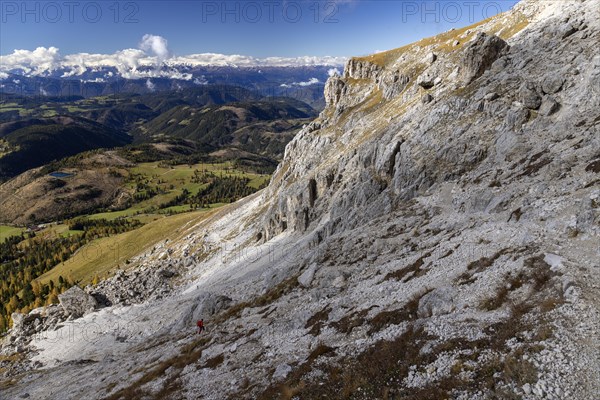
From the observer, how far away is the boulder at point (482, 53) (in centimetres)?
7412

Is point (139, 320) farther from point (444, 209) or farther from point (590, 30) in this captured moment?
point (590, 30)

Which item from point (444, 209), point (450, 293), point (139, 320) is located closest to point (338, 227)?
point (444, 209)

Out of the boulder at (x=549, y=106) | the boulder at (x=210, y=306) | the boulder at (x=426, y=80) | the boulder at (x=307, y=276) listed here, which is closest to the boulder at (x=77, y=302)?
the boulder at (x=210, y=306)

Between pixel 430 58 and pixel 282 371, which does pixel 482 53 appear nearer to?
pixel 430 58

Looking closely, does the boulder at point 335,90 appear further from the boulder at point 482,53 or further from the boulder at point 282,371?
the boulder at point 282,371

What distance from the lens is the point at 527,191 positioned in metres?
39.6

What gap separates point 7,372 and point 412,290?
3175 inches

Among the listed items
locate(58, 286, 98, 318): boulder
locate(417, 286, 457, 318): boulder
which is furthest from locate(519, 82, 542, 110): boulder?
locate(58, 286, 98, 318): boulder

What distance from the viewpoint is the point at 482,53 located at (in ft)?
244

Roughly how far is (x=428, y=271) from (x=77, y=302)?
96.3 meters

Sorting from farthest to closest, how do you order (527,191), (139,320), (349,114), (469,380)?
(349,114), (139,320), (527,191), (469,380)

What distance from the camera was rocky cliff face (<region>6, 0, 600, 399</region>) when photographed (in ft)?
71.1

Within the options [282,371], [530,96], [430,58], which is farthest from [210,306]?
[430,58]

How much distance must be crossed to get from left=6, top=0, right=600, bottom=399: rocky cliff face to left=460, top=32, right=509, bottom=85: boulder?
341 millimetres
